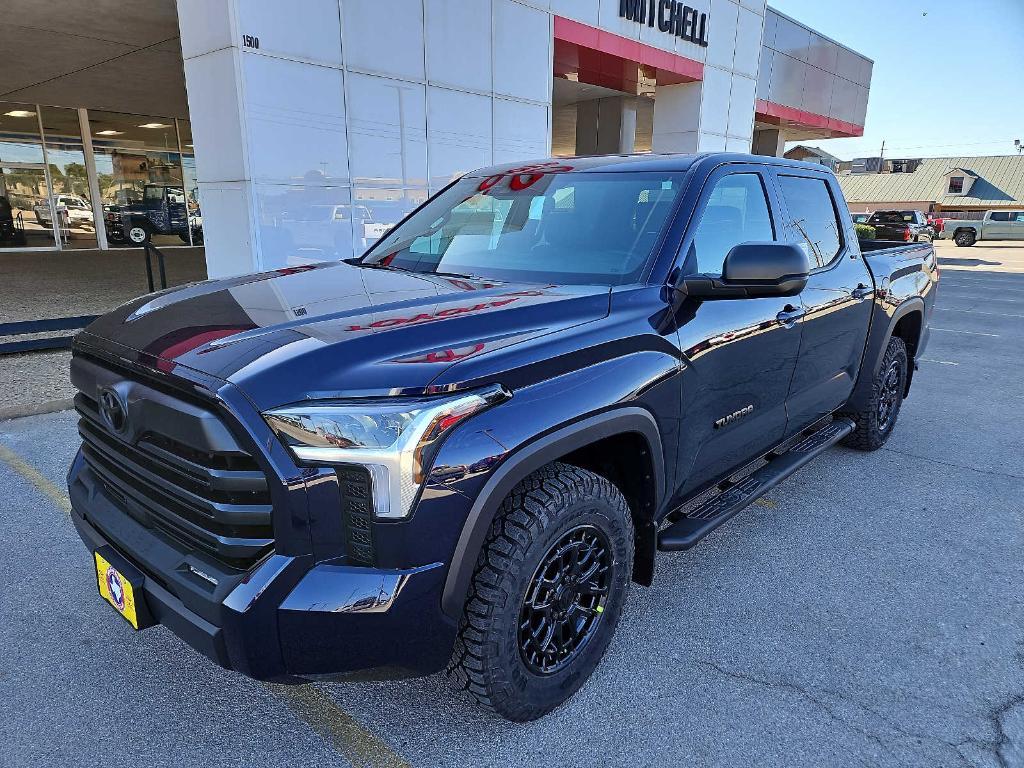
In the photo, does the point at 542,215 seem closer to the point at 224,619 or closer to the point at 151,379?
the point at 151,379

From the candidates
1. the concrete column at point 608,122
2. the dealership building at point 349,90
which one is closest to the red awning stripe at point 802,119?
the dealership building at point 349,90

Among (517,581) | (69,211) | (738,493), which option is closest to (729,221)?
(738,493)

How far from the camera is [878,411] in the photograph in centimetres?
473

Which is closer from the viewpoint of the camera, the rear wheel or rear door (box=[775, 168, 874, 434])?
rear door (box=[775, 168, 874, 434])

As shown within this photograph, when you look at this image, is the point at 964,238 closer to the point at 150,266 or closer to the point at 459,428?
the point at 150,266

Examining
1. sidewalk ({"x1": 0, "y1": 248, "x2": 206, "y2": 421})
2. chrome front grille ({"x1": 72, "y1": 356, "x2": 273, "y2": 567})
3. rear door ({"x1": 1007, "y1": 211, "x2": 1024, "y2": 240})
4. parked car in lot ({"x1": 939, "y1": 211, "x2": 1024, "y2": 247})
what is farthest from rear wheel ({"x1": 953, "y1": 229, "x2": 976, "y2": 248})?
chrome front grille ({"x1": 72, "y1": 356, "x2": 273, "y2": 567})

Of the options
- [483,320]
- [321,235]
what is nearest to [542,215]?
[483,320]

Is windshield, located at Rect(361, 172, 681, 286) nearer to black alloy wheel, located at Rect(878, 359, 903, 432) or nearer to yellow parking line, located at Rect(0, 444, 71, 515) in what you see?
yellow parking line, located at Rect(0, 444, 71, 515)

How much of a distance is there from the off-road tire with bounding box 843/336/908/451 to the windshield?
255cm

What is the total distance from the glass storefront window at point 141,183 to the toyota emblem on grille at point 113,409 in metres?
23.2

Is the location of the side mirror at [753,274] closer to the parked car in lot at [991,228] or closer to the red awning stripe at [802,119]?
the red awning stripe at [802,119]

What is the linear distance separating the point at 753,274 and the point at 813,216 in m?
1.67

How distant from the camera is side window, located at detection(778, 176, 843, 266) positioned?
363cm

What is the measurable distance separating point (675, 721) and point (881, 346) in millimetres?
3181
